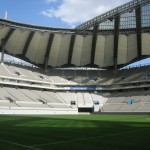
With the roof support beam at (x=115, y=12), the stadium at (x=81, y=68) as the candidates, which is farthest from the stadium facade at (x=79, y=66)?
the roof support beam at (x=115, y=12)

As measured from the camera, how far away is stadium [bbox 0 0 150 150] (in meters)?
61.7

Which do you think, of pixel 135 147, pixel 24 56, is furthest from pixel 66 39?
pixel 135 147

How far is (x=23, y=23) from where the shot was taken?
64.5 meters

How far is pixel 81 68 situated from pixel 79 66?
14.9ft

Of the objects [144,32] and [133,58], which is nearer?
[144,32]

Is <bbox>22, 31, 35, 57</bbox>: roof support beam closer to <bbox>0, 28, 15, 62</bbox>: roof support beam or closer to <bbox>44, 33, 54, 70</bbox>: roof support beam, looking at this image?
<bbox>0, 28, 15, 62</bbox>: roof support beam

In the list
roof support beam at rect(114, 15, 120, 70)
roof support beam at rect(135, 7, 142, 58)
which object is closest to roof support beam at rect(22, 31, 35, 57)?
roof support beam at rect(114, 15, 120, 70)

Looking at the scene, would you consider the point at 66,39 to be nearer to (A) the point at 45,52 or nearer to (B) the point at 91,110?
(A) the point at 45,52

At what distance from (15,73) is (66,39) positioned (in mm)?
18377

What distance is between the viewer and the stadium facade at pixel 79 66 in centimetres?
6312

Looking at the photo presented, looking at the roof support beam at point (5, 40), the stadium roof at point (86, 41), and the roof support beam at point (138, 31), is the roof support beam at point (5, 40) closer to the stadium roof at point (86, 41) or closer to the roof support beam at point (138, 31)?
the stadium roof at point (86, 41)

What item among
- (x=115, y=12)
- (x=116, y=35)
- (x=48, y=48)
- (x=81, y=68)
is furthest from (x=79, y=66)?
(x=115, y=12)

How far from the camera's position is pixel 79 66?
270 ft

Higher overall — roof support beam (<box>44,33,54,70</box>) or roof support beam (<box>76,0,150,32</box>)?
roof support beam (<box>76,0,150,32</box>)
